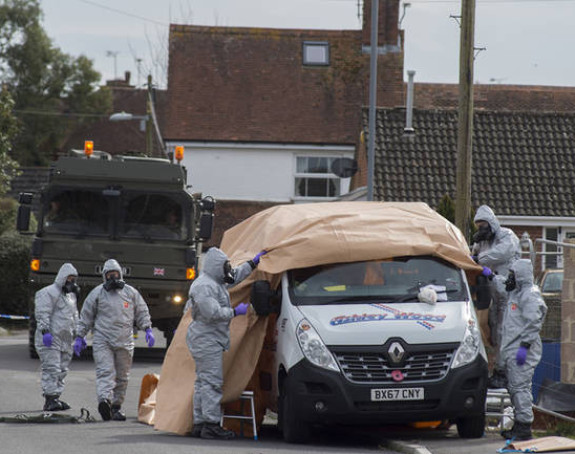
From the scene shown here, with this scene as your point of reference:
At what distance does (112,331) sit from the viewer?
1489cm

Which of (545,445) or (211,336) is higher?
(211,336)

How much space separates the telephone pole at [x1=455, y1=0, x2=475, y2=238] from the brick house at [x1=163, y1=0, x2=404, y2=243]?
74.9 feet

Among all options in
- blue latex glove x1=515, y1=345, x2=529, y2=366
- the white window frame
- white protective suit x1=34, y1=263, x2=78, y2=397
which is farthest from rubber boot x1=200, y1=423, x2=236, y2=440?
the white window frame

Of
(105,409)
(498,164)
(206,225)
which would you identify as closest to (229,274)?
(105,409)

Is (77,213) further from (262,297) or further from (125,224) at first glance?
(262,297)

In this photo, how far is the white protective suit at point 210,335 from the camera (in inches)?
502

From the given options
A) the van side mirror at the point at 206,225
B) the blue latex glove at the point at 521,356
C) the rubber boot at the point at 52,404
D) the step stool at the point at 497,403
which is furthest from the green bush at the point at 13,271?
the blue latex glove at the point at 521,356

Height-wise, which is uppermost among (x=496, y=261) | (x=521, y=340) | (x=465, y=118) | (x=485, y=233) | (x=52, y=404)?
(x=465, y=118)

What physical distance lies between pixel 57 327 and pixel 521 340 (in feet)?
20.9

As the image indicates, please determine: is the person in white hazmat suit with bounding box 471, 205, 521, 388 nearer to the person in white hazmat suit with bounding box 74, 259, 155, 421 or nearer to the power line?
the person in white hazmat suit with bounding box 74, 259, 155, 421

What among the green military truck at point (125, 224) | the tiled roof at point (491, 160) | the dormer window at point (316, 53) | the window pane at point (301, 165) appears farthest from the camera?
the dormer window at point (316, 53)

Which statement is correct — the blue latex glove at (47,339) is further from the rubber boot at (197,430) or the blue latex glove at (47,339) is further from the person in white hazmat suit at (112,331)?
the rubber boot at (197,430)

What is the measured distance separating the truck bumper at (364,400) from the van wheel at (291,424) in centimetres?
7

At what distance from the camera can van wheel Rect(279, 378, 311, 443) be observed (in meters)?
12.2
